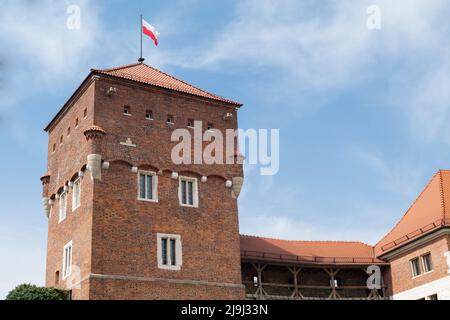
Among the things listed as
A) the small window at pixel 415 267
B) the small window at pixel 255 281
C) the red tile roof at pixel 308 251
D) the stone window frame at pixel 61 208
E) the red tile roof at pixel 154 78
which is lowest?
the small window at pixel 255 281

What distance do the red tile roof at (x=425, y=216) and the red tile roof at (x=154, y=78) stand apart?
426 inches

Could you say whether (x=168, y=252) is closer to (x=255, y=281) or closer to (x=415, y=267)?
(x=255, y=281)

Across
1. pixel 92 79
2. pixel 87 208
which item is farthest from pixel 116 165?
pixel 92 79

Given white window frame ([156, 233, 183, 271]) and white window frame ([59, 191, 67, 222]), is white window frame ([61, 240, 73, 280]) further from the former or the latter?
white window frame ([156, 233, 183, 271])

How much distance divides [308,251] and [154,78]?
12.4 metres

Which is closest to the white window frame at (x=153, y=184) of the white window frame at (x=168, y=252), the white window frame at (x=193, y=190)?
the white window frame at (x=193, y=190)

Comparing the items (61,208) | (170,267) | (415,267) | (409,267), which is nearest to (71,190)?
(61,208)

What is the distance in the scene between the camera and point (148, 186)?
3088 cm

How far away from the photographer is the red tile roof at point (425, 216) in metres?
34.2

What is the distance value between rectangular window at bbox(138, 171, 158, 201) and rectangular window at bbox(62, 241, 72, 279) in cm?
394

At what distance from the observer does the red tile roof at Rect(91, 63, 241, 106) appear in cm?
3247

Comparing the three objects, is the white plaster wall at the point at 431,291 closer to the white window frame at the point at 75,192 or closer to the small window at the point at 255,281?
the small window at the point at 255,281

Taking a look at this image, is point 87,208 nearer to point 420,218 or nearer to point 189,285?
point 189,285

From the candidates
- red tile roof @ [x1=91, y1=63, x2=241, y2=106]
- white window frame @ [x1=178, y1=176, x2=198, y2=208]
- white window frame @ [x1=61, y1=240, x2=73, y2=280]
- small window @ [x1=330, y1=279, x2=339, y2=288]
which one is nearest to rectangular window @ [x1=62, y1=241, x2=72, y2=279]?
white window frame @ [x1=61, y1=240, x2=73, y2=280]
